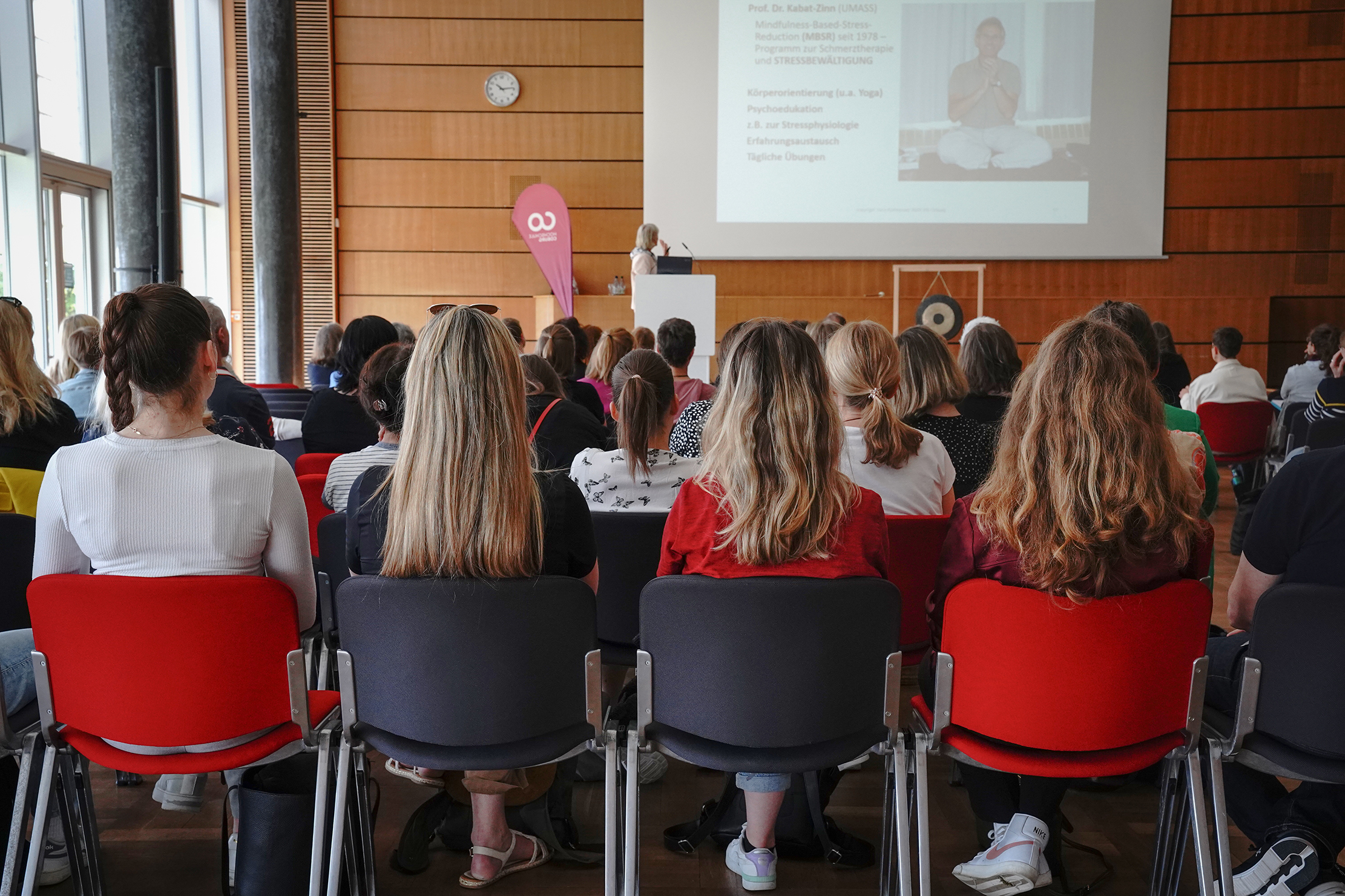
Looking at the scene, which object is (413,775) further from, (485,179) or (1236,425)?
(485,179)

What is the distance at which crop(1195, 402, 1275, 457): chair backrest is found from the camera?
221 inches

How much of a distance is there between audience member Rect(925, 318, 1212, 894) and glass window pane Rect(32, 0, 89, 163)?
291 inches

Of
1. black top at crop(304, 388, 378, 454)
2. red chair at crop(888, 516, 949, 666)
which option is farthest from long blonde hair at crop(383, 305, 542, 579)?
black top at crop(304, 388, 378, 454)

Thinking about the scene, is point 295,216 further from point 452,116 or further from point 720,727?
point 720,727

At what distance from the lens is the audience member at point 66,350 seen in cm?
360

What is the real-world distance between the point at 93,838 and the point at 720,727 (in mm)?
1255

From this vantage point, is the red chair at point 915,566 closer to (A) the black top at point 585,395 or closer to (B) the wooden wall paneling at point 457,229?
(A) the black top at point 585,395

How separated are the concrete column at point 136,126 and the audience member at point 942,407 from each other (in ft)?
14.2

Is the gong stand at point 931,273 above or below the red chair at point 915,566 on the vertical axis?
above

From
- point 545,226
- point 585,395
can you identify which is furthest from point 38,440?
point 545,226

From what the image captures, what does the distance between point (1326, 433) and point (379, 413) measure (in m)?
3.83

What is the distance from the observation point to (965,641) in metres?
1.71

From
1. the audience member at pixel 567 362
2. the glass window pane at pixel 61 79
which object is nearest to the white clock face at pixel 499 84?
the glass window pane at pixel 61 79

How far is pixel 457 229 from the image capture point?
9352 millimetres
